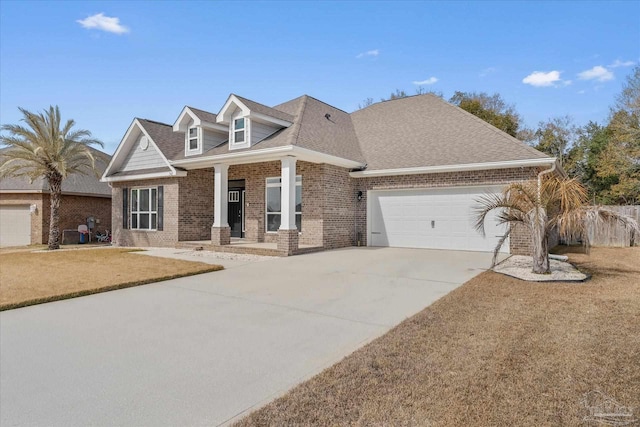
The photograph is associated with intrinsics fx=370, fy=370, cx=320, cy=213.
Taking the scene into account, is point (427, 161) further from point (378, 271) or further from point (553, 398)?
point (553, 398)

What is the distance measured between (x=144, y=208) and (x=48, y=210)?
930 centimetres

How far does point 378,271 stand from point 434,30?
9.82m

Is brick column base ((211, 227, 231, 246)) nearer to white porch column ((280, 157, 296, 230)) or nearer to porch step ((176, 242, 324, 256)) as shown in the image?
porch step ((176, 242, 324, 256))

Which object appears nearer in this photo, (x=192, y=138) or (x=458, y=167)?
(x=458, y=167)

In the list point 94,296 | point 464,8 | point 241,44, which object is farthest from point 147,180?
point 464,8

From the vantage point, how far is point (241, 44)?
1317cm

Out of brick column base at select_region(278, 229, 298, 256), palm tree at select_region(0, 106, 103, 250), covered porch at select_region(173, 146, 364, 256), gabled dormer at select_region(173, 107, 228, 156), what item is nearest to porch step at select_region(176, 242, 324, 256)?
covered porch at select_region(173, 146, 364, 256)

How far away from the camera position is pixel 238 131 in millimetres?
14203

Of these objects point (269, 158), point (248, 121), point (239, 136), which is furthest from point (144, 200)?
point (269, 158)

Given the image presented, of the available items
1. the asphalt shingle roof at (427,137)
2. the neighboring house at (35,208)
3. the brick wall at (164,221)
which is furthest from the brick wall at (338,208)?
the neighboring house at (35,208)

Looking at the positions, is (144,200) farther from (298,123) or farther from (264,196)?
(298,123)

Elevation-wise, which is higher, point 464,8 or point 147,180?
point 464,8

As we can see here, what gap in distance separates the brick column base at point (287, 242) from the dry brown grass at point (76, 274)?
2.55 m

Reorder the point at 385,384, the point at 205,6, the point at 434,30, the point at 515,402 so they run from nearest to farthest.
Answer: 1. the point at 515,402
2. the point at 385,384
3. the point at 205,6
4. the point at 434,30
